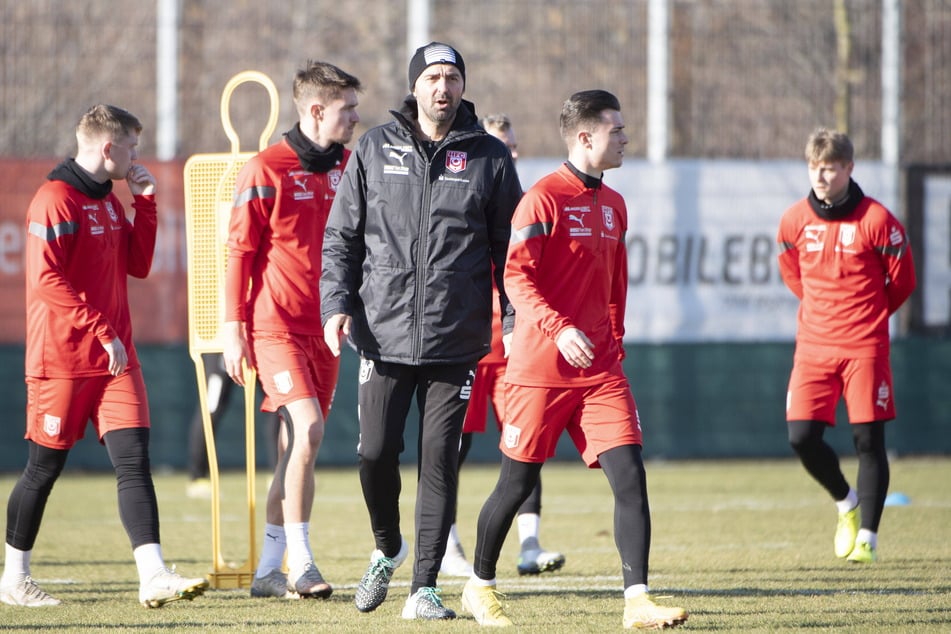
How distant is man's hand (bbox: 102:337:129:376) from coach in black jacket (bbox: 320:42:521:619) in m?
1.01

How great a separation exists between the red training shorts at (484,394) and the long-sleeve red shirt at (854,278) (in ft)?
6.02

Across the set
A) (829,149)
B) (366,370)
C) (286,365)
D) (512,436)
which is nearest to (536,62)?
(829,149)

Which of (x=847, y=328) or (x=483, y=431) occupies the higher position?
(x=847, y=328)

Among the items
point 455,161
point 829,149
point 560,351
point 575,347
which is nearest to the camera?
point 575,347

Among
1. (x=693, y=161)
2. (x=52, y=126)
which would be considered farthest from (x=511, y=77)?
(x=52, y=126)

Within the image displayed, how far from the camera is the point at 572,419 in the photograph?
5.70m

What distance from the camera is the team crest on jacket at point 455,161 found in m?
5.65

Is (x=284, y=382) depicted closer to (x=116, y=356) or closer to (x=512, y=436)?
(x=116, y=356)

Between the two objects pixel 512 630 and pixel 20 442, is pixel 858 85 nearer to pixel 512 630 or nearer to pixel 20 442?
pixel 20 442

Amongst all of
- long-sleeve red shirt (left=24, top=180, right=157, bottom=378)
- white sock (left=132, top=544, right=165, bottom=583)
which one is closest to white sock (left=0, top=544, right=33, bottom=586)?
white sock (left=132, top=544, right=165, bottom=583)

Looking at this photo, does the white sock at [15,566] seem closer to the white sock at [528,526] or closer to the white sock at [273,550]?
the white sock at [273,550]

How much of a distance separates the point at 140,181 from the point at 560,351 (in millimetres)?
2297

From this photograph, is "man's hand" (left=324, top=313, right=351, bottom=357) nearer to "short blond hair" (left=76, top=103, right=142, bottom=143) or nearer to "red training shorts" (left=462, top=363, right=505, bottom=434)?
"short blond hair" (left=76, top=103, right=142, bottom=143)

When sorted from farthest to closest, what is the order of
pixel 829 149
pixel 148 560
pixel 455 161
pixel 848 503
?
pixel 848 503 → pixel 829 149 → pixel 148 560 → pixel 455 161
